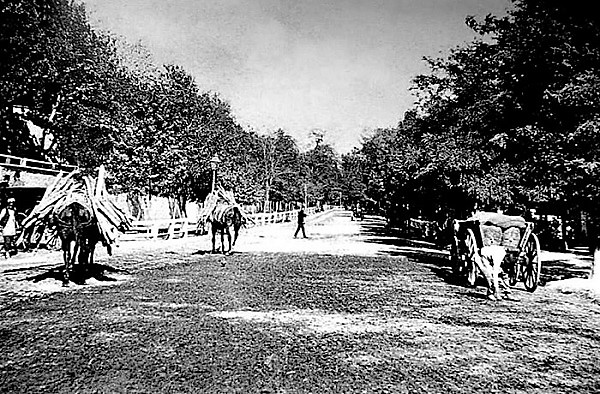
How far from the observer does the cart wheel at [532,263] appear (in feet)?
43.5

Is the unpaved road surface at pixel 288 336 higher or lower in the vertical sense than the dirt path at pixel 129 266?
lower

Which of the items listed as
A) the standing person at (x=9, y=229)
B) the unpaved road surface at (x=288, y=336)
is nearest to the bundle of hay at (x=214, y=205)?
the standing person at (x=9, y=229)

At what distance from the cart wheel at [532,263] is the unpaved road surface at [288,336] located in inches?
11.7

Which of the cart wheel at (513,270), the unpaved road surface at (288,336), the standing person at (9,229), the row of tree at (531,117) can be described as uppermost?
the row of tree at (531,117)

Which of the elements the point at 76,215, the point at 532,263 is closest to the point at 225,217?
the point at 76,215

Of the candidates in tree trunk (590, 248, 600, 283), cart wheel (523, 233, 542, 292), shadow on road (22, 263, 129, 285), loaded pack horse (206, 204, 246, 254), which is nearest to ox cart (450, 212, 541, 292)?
cart wheel (523, 233, 542, 292)

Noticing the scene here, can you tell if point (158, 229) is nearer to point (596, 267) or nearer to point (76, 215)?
point (76, 215)

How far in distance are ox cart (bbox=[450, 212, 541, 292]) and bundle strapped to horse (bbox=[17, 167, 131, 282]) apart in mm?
8570

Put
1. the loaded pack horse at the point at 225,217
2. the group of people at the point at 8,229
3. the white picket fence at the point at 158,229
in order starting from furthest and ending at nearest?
the white picket fence at the point at 158,229
the loaded pack horse at the point at 225,217
the group of people at the point at 8,229

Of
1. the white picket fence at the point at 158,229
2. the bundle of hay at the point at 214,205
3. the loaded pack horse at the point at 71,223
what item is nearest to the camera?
the loaded pack horse at the point at 71,223

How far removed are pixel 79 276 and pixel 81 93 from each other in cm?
2880

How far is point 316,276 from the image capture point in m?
15.4

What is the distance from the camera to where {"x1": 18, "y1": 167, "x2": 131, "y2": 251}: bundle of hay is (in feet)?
43.0

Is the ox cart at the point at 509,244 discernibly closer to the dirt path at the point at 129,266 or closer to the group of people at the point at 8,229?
the dirt path at the point at 129,266
